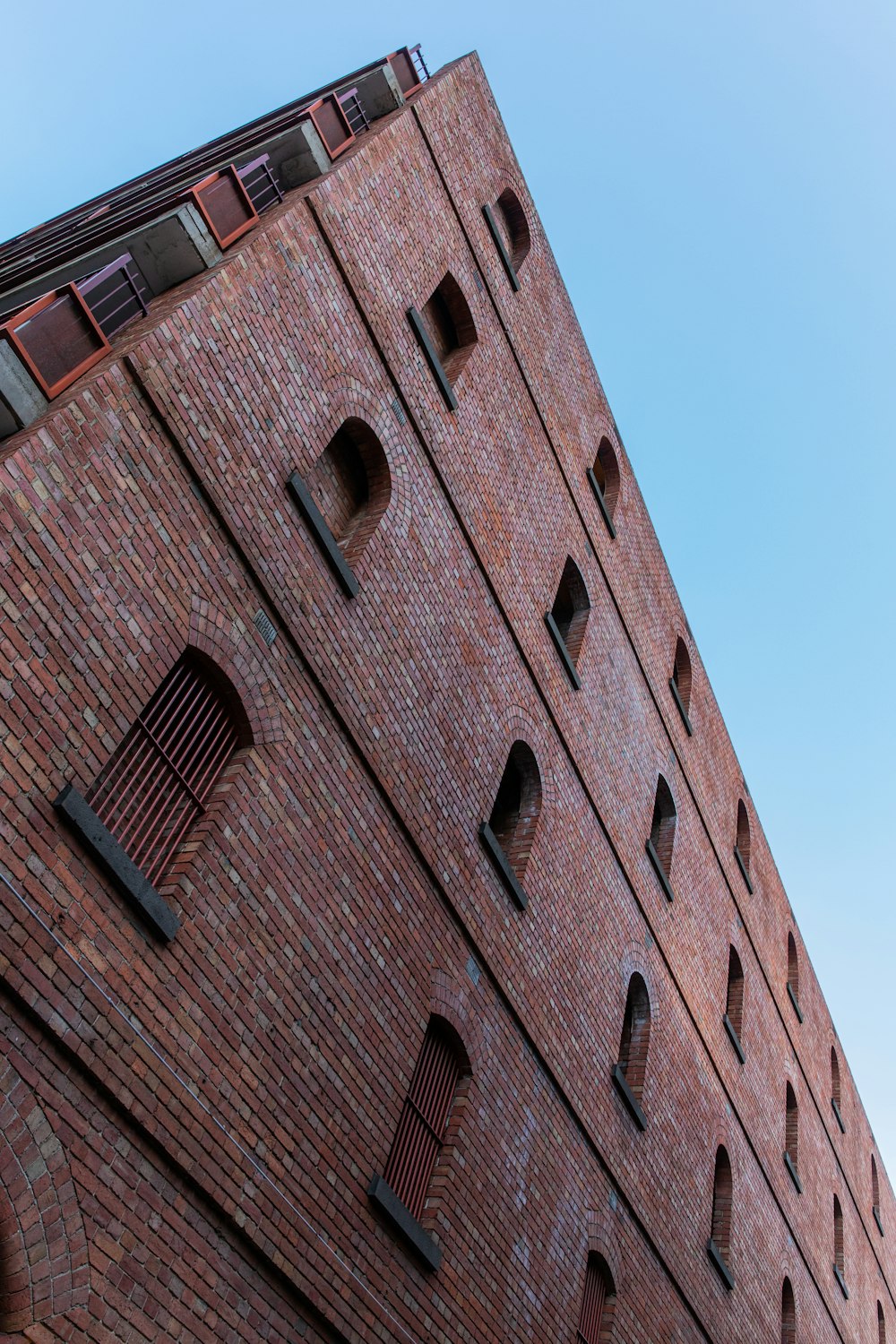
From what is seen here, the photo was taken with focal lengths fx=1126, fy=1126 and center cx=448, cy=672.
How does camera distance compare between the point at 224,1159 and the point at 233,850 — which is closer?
the point at 224,1159

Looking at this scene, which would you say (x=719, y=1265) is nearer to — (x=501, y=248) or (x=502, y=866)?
(x=502, y=866)

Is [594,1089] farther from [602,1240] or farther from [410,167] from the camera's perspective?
[410,167]

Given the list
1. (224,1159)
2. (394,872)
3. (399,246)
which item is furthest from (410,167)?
(224,1159)

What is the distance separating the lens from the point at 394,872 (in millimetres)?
7406

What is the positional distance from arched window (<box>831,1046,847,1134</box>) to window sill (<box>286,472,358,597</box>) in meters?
15.6

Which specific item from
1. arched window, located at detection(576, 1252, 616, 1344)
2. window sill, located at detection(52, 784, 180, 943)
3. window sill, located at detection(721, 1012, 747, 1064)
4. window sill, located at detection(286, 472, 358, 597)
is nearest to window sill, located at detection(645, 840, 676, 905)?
window sill, located at detection(721, 1012, 747, 1064)

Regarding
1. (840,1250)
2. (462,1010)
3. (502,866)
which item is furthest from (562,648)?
(840,1250)

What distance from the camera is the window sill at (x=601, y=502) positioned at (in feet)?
41.3

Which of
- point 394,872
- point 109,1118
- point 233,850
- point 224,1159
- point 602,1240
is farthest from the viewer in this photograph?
point 602,1240

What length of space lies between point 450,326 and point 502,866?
504cm

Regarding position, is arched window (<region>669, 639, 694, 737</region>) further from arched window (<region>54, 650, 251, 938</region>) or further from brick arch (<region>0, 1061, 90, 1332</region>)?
brick arch (<region>0, 1061, 90, 1332</region>)

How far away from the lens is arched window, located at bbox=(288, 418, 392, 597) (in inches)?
289

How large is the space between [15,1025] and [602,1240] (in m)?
6.27

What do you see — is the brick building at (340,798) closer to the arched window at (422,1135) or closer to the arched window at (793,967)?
the arched window at (422,1135)
